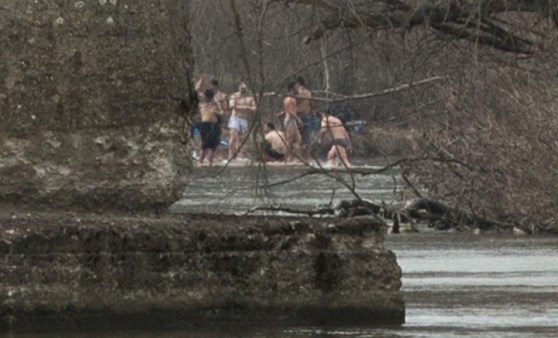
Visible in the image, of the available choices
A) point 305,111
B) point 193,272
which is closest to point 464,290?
point 193,272

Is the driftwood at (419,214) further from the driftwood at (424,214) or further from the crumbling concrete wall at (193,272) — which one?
the crumbling concrete wall at (193,272)

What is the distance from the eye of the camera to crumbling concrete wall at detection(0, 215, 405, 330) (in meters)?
9.15

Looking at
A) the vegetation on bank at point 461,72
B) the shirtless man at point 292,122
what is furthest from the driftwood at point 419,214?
the shirtless man at point 292,122

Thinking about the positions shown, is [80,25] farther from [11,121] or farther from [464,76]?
[464,76]

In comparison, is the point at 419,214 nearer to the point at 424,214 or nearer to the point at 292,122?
the point at 424,214

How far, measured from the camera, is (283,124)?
68.1 ft

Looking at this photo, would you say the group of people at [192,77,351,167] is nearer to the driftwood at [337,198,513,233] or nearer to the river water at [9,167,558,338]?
the driftwood at [337,198,513,233]

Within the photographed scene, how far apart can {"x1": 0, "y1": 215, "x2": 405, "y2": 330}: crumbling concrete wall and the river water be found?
0.14 m

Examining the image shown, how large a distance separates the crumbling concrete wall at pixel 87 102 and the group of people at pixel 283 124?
110 centimetres

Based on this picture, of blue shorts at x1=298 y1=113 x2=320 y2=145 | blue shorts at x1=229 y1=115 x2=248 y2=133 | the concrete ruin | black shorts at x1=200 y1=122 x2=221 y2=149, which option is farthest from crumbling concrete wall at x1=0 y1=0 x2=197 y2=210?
black shorts at x1=200 y1=122 x2=221 y2=149

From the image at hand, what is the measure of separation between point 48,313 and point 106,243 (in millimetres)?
393

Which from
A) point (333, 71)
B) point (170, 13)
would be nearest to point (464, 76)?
point (333, 71)

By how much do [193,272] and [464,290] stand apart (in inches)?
108

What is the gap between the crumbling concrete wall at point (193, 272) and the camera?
30.0 feet
